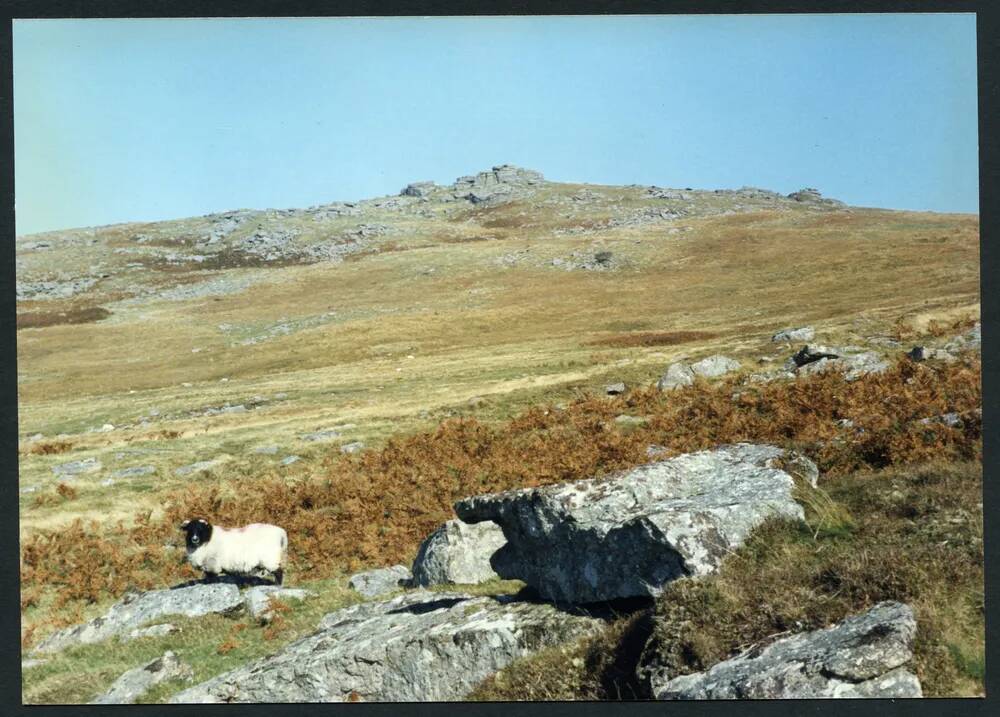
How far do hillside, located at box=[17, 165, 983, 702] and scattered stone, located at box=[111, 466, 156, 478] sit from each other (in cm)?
Answer: 16

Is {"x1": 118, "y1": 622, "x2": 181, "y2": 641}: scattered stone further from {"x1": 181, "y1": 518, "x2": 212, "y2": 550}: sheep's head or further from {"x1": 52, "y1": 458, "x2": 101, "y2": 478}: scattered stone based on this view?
{"x1": 52, "y1": 458, "x2": 101, "y2": 478}: scattered stone

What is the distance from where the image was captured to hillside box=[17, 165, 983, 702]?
9.85 metres

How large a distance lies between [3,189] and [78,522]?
12163mm

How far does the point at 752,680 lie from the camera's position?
27.4 feet

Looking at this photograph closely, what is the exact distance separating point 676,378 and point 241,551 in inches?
759

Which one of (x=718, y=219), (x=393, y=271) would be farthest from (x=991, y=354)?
(x=718, y=219)

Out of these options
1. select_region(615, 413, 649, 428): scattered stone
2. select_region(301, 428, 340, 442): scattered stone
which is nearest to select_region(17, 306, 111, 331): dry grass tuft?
select_region(301, 428, 340, 442): scattered stone

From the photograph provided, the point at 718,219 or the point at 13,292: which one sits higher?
the point at 718,219

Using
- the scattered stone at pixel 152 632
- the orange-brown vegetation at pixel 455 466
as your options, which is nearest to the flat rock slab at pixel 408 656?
the scattered stone at pixel 152 632

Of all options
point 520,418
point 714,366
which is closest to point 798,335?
point 714,366

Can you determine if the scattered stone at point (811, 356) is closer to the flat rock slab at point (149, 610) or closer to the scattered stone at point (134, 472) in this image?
the flat rock slab at point (149, 610)

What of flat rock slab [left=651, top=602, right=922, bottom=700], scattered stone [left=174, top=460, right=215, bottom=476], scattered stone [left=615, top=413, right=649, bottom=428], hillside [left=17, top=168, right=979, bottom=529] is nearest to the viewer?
flat rock slab [left=651, top=602, right=922, bottom=700]

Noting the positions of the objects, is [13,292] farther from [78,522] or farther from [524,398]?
[524,398]

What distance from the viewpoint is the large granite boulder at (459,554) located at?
1481 cm
